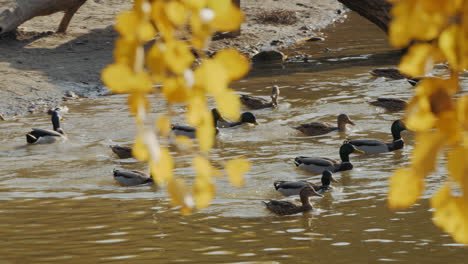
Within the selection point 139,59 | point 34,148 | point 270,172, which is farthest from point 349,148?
point 139,59

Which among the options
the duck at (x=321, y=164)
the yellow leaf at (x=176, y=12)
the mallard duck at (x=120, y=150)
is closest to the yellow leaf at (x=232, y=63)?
the yellow leaf at (x=176, y=12)

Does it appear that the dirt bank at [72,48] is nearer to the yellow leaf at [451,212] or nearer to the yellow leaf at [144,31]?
the yellow leaf at [144,31]

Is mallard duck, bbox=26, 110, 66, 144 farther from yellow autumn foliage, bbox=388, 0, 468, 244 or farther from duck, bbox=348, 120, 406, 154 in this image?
→ yellow autumn foliage, bbox=388, 0, 468, 244

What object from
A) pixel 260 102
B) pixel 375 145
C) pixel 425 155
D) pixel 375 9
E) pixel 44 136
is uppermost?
pixel 425 155

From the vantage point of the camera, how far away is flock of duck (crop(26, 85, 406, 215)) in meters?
10.3

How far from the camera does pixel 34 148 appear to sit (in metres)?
13.8

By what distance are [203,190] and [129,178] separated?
9.74 m

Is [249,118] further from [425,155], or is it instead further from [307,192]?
[425,155]

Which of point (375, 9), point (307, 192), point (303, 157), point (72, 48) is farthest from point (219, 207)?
point (375, 9)

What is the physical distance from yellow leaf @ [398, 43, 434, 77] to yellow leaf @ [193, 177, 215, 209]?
14.5 inches

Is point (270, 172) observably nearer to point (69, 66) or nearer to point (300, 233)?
point (300, 233)

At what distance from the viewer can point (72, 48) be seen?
20344mm

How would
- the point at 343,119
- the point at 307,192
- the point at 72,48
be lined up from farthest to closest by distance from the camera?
the point at 72,48
the point at 343,119
the point at 307,192

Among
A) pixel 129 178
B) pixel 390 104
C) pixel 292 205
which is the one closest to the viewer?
pixel 292 205
